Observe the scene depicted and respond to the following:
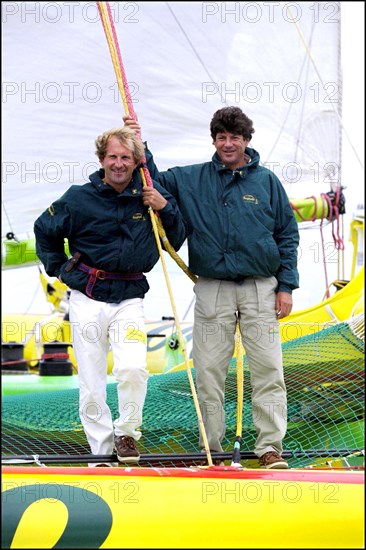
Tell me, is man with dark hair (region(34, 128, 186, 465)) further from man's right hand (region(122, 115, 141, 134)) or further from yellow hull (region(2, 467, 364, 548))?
yellow hull (region(2, 467, 364, 548))

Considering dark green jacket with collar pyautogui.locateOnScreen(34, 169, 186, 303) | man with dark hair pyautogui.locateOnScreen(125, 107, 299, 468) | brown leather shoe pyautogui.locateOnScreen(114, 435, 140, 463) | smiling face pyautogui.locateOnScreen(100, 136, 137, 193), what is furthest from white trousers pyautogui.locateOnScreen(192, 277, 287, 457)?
smiling face pyautogui.locateOnScreen(100, 136, 137, 193)

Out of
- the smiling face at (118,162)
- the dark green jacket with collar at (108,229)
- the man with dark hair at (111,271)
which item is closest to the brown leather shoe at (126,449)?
the man with dark hair at (111,271)

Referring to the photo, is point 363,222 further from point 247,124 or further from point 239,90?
point 247,124

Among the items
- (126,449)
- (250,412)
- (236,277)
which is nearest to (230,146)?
(236,277)

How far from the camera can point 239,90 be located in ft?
32.7

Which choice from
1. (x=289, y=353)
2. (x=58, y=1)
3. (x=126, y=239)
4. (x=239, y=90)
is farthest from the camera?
(x=239, y=90)

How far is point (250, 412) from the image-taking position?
630 cm

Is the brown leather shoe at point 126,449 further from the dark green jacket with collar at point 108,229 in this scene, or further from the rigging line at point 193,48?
the rigging line at point 193,48

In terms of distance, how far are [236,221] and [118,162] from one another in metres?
0.63

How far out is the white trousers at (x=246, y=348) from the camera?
518cm

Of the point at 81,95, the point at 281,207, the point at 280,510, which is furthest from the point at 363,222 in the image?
the point at 280,510

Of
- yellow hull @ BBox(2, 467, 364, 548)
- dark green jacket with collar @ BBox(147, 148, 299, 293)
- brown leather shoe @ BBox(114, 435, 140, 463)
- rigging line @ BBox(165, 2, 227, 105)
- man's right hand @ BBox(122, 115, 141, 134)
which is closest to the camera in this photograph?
yellow hull @ BBox(2, 467, 364, 548)

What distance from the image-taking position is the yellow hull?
14.9 feet

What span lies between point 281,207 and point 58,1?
434 centimetres
